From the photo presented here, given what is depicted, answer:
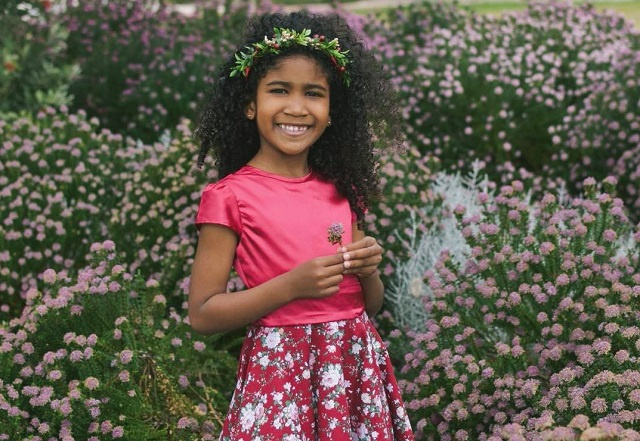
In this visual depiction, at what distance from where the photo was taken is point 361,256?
243cm

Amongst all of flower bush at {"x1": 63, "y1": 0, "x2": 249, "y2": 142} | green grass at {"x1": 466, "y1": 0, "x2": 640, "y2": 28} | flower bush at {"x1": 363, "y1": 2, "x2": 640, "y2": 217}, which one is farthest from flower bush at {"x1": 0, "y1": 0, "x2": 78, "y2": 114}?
green grass at {"x1": 466, "y1": 0, "x2": 640, "y2": 28}

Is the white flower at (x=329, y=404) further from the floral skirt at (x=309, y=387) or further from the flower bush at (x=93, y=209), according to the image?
the flower bush at (x=93, y=209)

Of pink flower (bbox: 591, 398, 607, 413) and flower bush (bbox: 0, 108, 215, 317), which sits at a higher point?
flower bush (bbox: 0, 108, 215, 317)

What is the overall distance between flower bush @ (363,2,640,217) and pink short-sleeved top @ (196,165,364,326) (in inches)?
138

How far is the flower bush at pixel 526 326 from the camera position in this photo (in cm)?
294

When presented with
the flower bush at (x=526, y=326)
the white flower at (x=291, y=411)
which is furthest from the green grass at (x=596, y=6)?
the white flower at (x=291, y=411)

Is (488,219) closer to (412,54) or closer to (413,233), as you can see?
(413,233)

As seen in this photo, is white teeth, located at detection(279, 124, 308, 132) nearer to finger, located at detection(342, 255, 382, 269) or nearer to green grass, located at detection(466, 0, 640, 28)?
finger, located at detection(342, 255, 382, 269)

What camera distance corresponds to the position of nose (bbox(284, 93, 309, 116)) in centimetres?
256

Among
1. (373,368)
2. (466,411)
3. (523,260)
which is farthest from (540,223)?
(373,368)

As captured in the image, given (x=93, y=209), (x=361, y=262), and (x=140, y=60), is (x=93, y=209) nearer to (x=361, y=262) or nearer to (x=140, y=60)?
(x=361, y=262)

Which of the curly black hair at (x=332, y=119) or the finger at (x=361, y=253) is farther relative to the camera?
the curly black hair at (x=332, y=119)

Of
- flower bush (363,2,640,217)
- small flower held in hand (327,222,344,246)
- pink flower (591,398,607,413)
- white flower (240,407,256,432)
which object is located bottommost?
pink flower (591,398,607,413)

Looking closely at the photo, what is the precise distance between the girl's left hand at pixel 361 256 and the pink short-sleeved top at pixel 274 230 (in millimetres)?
127
